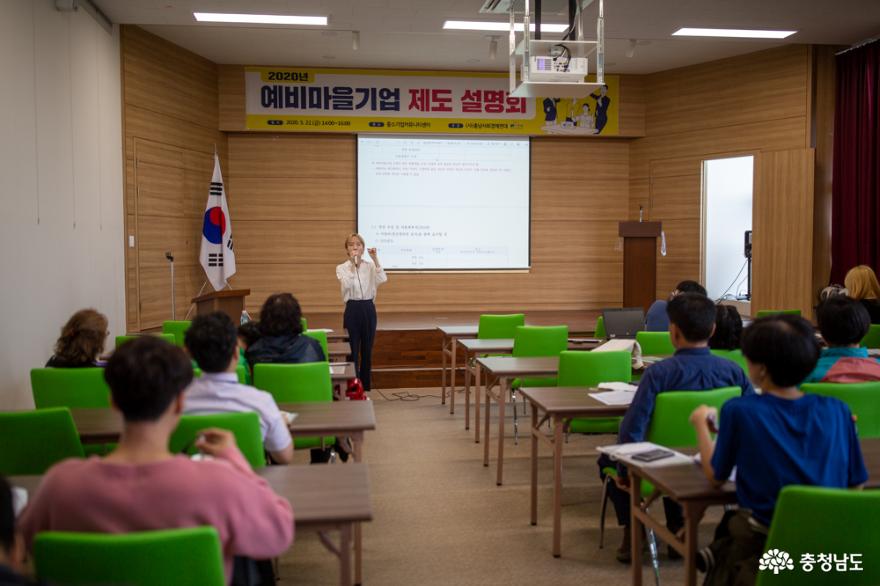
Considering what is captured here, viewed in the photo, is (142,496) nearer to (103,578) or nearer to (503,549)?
(103,578)

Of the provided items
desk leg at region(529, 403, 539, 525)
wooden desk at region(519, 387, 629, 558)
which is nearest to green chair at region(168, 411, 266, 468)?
wooden desk at region(519, 387, 629, 558)

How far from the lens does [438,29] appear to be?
310 inches

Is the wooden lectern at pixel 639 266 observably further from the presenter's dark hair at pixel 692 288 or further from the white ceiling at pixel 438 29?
the presenter's dark hair at pixel 692 288

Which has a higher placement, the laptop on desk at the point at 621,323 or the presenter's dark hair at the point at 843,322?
the presenter's dark hair at the point at 843,322

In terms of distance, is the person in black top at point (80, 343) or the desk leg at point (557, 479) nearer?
the desk leg at point (557, 479)

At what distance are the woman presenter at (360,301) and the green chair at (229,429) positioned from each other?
195 inches

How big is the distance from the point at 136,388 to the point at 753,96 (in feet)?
30.2

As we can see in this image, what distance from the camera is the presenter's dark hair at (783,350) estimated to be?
2.13m

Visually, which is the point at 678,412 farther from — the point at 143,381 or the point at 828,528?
the point at 143,381

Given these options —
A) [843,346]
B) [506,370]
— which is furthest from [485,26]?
[843,346]

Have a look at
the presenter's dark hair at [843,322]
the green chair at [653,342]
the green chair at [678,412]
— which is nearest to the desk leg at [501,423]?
the green chair at [653,342]

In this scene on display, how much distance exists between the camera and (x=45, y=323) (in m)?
5.73

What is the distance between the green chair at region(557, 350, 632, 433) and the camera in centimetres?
412

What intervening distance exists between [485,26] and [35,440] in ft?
20.8
